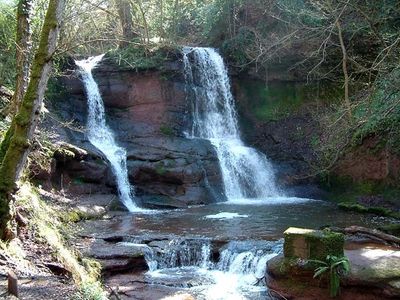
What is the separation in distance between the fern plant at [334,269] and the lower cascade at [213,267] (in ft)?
4.57

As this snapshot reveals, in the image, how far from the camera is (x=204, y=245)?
1019 cm

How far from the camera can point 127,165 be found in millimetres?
17031

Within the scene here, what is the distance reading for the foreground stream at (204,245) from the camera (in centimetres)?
848

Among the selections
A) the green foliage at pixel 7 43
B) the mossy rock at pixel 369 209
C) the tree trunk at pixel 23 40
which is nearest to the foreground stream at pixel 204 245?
the mossy rock at pixel 369 209

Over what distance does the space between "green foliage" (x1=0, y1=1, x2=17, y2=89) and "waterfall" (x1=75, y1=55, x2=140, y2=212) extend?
→ 4935 millimetres

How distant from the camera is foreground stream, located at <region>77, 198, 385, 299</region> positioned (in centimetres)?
848

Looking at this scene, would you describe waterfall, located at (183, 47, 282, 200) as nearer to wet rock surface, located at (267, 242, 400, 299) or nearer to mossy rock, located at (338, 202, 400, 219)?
mossy rock, located at (338, 202, 400, 219)

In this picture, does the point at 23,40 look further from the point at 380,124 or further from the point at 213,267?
the point at 380,124

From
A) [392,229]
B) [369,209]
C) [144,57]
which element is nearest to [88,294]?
[392,229]

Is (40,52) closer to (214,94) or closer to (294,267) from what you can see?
(294,267)

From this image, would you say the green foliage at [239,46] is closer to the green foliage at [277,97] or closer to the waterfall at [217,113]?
the waterfall at [217,113]

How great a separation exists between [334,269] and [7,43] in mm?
8866

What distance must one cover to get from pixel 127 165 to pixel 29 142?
35.7 feet

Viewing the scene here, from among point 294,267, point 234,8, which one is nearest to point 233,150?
point 234,8
